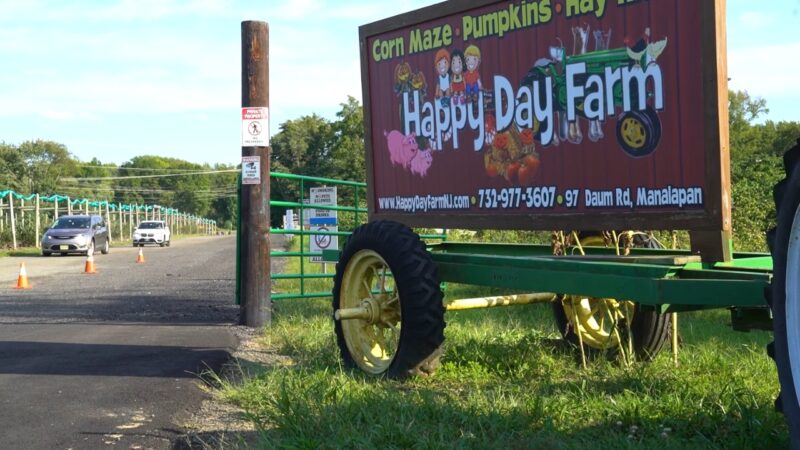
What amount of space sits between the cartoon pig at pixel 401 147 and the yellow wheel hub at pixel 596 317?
156 centimetres

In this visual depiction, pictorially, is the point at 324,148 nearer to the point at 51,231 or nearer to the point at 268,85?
the point at 51,231

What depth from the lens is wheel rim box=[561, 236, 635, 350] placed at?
634 cm

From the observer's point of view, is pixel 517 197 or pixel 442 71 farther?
pixel 442 71

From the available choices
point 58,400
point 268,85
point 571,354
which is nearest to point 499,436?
point 571,354

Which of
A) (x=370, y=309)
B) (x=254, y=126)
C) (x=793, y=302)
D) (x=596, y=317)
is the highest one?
(x=254, y=126)

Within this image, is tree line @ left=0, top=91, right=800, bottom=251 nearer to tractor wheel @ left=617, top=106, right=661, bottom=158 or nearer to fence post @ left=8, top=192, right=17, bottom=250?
tractor wheel @ left=617, top=106, right=661, bottom=158

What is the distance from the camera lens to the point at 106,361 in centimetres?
727

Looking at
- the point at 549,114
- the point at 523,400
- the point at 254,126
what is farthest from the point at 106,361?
the point at 549,114

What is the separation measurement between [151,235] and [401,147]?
40.5 metres

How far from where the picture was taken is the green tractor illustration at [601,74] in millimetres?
4688

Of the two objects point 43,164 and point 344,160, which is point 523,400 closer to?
point 344,160

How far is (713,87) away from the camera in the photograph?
4.36m

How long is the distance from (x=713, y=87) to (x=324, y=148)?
39.8 metres

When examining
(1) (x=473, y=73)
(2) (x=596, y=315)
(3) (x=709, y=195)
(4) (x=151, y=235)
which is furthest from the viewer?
(4) (x=151, y=235)
